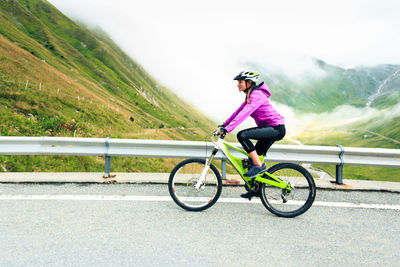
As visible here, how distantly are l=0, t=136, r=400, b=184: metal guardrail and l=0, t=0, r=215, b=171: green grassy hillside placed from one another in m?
4.94

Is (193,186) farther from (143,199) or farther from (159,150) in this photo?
(159,150)

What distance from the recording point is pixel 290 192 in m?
4.85

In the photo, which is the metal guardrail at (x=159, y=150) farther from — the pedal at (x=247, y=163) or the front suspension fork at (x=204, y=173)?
the pedal at (x=247, y=163)

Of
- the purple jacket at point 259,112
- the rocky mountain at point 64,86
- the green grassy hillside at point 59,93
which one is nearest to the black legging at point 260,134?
the purple jacket at point 259,112

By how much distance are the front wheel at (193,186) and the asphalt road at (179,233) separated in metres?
0.18

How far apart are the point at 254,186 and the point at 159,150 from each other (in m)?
2.35

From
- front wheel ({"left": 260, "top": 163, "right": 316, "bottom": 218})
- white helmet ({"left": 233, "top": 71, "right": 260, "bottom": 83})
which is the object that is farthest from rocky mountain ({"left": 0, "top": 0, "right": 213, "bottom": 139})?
front wheel ({"left": 260, "top": 163, "right": 316, "bottom": 218})

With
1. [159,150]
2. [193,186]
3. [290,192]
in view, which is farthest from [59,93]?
[290,192]

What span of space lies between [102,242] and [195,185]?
1837 mm

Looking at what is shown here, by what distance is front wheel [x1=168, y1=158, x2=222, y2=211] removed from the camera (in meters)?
4.75

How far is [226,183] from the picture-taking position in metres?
6.11

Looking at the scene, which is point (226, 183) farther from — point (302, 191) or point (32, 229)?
point (32, 229)

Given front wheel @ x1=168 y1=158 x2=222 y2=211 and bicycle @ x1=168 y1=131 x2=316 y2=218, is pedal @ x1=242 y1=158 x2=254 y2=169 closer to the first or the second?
bicycle @ x1=168 y1=131 x2=316 y2=218

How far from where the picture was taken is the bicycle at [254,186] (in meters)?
4.68
